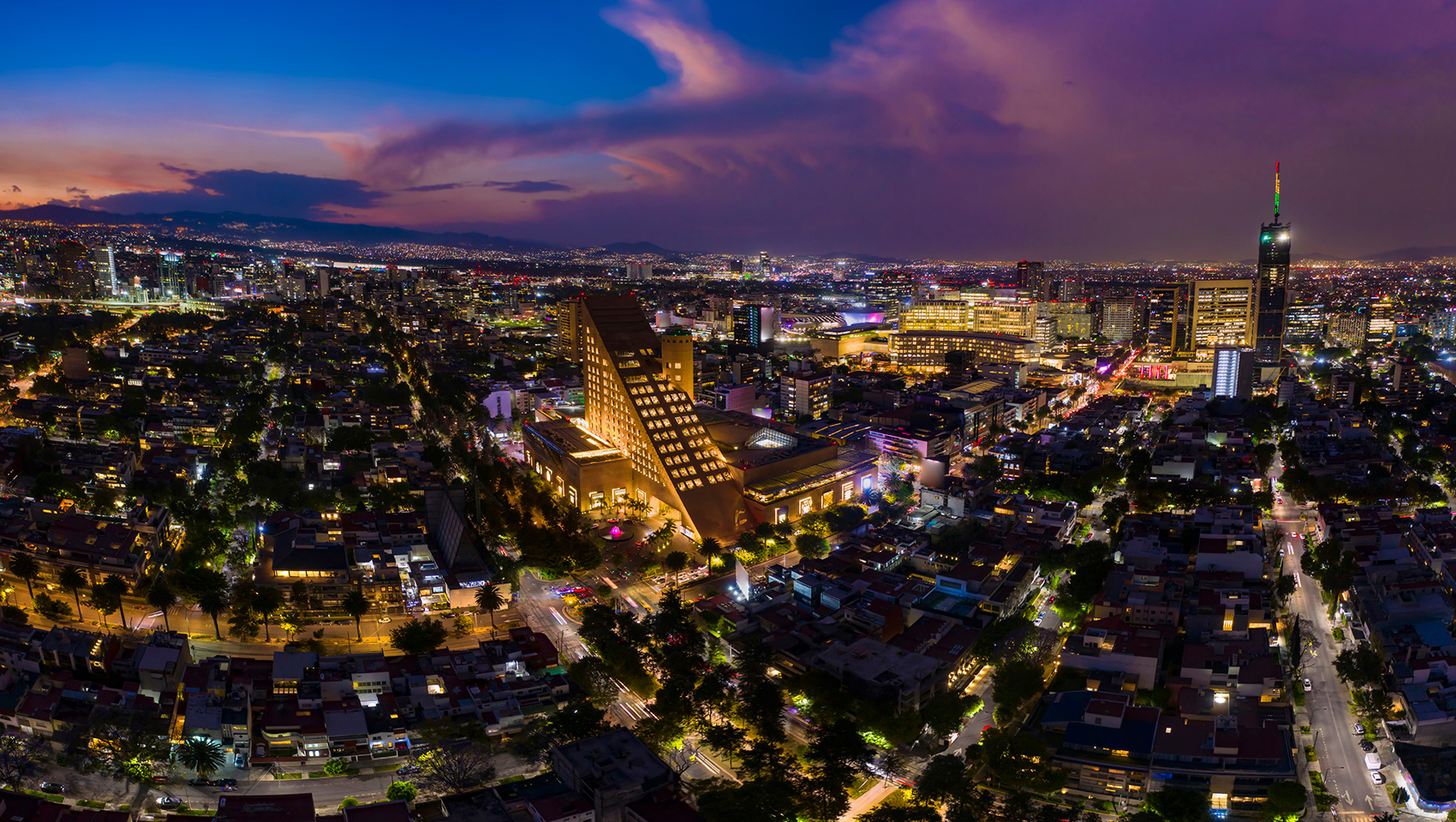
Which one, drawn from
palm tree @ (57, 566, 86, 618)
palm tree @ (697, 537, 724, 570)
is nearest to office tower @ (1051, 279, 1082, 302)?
palm tree @ (697, 537, 724, 570)

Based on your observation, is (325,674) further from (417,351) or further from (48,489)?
(417,351)

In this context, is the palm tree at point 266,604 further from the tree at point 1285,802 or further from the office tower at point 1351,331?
the office tower at point 1351,331

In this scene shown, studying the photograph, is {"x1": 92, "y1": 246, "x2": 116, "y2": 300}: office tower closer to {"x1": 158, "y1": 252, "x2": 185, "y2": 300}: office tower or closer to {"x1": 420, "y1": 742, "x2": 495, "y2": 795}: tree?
{"x1": 158, "y1": 252, "x2": 185, "y2": 300}: office tower

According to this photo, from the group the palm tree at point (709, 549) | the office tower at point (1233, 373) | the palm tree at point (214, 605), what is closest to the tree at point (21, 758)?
the palm tree at point (214, 605)

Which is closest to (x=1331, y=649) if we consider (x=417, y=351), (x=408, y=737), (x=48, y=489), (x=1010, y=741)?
(x=1010, y=741)

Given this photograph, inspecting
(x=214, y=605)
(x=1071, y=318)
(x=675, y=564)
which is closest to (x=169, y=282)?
(x=214, y=605)

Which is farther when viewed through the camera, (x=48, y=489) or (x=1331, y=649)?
(x=48, y=489)
